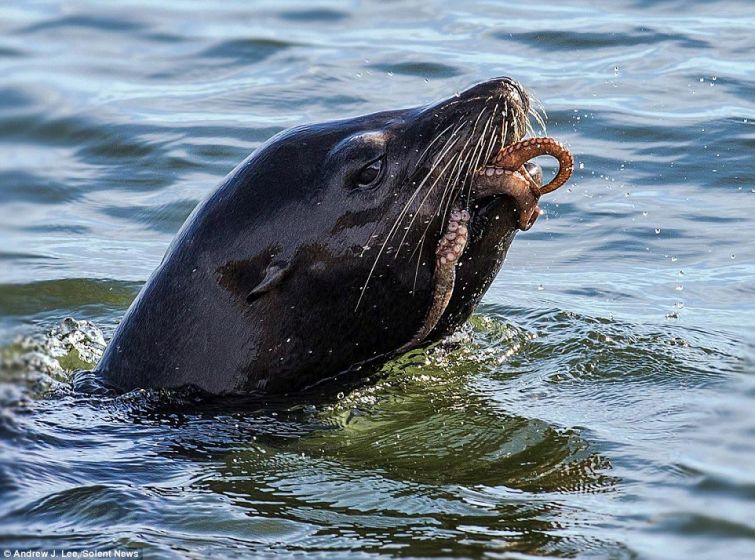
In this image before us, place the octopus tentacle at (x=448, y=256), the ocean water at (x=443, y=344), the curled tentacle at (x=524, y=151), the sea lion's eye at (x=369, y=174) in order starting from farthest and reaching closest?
1. the sea lion's eye at (x=369, y=174)
2. the octopus tentacle at (x=448, y=256)
3. the curled tentacle at (x=524, y=151)
4. the ocean water at (x=443, y=344)

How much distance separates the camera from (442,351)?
293 inches

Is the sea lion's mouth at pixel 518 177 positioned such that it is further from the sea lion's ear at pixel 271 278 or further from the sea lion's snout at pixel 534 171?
the sea lion's ear at pixel 271 278

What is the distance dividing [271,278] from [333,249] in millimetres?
310

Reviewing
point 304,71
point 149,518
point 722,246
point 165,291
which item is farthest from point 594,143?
point 149,518

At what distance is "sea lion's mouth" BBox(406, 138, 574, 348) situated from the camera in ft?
21.4

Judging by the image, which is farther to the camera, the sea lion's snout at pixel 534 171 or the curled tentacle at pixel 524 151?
the sea lion's snout at pixel 534 171

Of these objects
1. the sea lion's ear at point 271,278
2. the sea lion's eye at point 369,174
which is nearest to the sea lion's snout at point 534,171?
the sea lion's eye at point 369,174

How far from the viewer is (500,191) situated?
6551mm

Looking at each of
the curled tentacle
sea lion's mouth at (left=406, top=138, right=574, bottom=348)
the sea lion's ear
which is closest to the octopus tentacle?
sea lion's mouth at (left=406, top=138, right=574, bottom=348)

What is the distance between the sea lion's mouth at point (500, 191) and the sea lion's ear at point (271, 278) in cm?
70

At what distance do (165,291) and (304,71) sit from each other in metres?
7.55

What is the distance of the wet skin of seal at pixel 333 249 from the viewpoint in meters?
6.63

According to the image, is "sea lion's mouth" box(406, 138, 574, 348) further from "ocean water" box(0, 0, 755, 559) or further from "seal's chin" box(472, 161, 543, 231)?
"ocean water" box(0, 0, 755, 559)

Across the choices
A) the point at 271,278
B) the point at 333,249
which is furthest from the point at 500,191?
the point at 271,278
